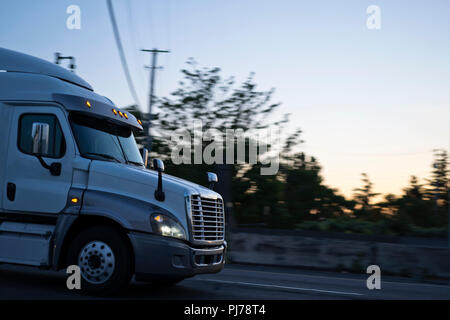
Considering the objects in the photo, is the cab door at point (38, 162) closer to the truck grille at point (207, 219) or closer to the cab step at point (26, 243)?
the cab step at point (26, 243)

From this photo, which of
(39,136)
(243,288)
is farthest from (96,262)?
(243,288)

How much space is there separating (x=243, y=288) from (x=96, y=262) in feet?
8.99

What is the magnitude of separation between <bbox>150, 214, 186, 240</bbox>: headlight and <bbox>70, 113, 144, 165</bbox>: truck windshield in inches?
53.0

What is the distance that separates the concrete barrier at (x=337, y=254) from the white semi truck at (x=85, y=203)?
6.25 metres

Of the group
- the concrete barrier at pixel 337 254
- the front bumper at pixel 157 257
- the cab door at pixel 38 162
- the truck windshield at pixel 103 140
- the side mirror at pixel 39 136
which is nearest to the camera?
the front bumper at pixel 157 257

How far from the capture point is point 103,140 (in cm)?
790

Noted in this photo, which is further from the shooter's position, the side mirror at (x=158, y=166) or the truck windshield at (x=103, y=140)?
the truck windshield at (x=103, y=140)

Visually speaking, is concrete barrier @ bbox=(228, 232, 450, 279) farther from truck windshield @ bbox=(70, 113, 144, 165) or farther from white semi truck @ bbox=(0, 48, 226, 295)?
truck windshield @ bbox=(70, 113, 144, 165)

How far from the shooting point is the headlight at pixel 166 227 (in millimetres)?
6922

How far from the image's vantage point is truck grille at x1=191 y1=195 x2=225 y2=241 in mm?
7305

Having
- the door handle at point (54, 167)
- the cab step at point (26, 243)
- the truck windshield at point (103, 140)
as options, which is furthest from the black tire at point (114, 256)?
the truck windshield at point (103, 140)

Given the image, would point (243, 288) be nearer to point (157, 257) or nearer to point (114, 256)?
point (157, 257)

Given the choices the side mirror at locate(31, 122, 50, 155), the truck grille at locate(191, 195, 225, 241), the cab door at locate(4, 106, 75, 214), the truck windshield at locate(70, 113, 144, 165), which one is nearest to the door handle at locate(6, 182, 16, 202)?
the cab door at locate(4, 106, 75, 214)
